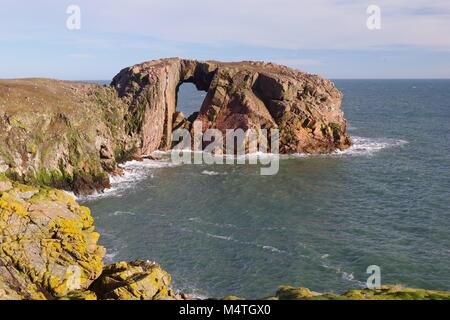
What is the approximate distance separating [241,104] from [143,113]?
937 inches

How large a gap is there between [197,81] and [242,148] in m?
29.6

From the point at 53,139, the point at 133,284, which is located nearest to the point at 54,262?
the point at 133,284

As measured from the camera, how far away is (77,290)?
3584 cm

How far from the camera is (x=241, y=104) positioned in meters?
113

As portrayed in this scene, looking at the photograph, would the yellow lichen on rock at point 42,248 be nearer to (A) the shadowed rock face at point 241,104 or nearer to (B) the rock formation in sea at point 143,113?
(B) the rock formation in sea at point 143,113

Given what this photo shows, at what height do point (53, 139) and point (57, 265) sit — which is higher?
point (53, 139)

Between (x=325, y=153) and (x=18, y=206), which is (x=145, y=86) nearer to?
(x=325, y=153)

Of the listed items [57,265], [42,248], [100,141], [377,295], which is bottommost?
[57,265]

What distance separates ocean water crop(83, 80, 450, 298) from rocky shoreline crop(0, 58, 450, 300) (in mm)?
8343

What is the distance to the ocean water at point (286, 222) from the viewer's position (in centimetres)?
4934

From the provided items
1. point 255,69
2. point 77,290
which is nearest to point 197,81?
point 255,69

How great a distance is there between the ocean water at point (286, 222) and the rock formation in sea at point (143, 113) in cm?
694

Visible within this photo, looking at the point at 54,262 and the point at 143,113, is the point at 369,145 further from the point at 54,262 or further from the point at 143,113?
the point at 54,262

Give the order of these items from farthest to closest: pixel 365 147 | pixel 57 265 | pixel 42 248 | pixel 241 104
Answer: pixel 365 147, pixel 241 104, pixel 42 248, pixel 57 265
